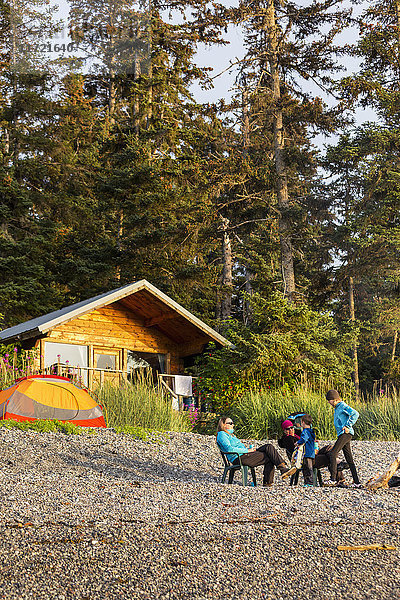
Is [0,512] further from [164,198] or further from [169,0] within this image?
[169,0]

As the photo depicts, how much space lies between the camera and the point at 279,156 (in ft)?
74.1

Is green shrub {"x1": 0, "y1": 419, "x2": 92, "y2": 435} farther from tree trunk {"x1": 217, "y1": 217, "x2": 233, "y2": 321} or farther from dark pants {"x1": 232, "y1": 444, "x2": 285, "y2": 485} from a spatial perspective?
tree trunk {"x1": 217, "y1": 217, "x2": 233, "y2": 321}

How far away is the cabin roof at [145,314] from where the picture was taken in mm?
15539

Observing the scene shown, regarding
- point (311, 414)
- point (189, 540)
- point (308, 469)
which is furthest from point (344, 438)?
point (311, 414)

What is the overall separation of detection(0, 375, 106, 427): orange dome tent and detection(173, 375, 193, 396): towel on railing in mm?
4374

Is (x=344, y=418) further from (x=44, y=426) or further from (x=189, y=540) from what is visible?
(x=44, y=426)

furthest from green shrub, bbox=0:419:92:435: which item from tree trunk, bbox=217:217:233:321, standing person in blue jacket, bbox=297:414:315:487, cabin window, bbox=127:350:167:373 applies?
tree trunk, bbox=217:217:233:321

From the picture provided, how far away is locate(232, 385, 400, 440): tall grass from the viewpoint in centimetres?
1363

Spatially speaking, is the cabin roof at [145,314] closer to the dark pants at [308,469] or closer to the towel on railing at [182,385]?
the towel on railing at [182,385]

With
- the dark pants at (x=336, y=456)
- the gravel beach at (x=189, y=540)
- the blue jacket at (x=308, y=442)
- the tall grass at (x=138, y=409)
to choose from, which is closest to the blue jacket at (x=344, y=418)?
the dark pants at (x=336, y=456)

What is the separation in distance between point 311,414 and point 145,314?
6.25 metres

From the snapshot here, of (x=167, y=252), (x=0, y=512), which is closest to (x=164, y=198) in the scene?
(x=167, y=252)

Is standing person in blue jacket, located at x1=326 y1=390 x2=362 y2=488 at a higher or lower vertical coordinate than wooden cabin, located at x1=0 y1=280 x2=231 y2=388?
lower

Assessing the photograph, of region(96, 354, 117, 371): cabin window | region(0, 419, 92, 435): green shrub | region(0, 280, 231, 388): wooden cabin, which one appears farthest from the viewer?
region(96, 354, 117, 371): cabin window
